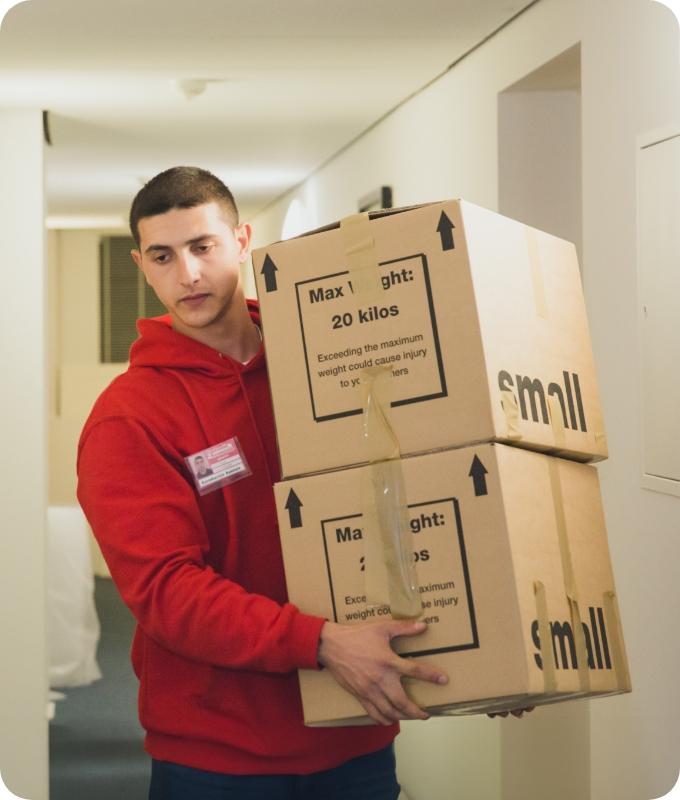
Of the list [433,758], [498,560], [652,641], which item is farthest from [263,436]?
[433,758]

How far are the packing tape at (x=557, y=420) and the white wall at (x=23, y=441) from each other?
297 cm

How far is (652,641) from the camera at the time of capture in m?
2.31

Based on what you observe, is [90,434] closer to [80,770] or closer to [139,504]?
[139,504]

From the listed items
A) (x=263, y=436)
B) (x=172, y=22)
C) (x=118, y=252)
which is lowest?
(x=263, y=436)

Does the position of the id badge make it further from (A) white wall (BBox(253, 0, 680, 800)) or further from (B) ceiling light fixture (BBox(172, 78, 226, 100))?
(B) ceiling light fixture (BBox(172, 78, 226, 100))

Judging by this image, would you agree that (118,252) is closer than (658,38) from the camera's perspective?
No

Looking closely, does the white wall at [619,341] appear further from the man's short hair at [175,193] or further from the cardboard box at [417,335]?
the man's short hair at [175,193]


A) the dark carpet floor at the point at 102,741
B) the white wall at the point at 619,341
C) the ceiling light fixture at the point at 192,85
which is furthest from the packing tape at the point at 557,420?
the dark carpet floor at the point at 102,741

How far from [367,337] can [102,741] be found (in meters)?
3.52

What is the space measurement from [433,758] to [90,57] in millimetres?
2468

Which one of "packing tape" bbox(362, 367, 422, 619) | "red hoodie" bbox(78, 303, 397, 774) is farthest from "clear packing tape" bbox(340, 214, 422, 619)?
"red hoodie" bbox(78, 303, 397, 774)

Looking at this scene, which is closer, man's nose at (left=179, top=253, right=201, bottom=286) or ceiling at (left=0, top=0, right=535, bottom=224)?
man's nose at (left=179, top=253, right=201, bottom=286)

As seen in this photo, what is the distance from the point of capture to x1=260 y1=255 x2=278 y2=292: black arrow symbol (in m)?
1.62

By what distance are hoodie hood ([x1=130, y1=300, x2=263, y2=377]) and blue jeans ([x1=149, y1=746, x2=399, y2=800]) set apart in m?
0.58
